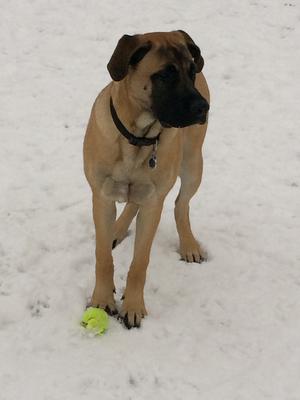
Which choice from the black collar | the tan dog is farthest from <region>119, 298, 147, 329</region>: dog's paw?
the black collar

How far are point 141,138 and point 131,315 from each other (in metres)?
1.14

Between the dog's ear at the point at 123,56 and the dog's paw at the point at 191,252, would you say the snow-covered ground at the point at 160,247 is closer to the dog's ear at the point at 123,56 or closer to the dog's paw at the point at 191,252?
the dog's paw at the point at 191,252

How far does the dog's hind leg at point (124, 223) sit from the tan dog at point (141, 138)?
47 cm

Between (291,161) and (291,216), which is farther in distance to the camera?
(291,161)

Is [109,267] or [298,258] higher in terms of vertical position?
[109,267]

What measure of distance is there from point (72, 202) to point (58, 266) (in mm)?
832

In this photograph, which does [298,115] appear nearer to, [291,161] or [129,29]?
[291,161]

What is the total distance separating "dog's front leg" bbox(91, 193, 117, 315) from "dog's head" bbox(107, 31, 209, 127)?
81 cm

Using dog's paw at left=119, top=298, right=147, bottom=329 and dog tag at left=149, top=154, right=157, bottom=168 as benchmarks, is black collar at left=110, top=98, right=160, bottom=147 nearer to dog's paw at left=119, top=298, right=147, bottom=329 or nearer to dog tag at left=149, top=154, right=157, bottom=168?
dog tag at left=149, top=154, right=157, bottom=168

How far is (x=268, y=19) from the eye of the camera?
333 inches

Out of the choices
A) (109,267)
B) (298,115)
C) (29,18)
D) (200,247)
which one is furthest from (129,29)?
(109,267)

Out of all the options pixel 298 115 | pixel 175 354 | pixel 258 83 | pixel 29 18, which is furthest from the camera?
pixel 29 18

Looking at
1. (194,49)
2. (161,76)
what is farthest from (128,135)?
(194,49)

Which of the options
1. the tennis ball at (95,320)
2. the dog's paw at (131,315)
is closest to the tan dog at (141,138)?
the dog's paw at (131,315)
